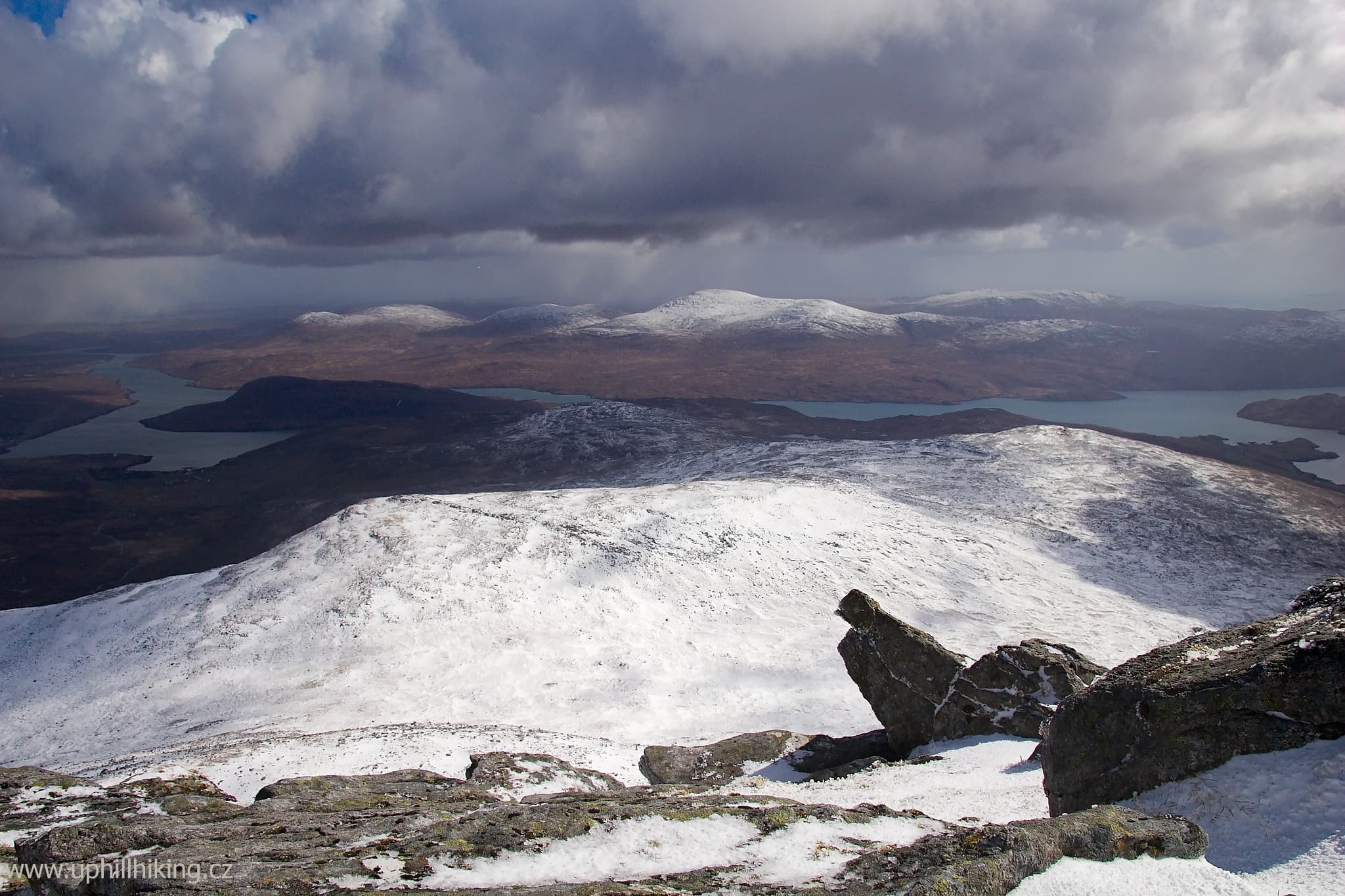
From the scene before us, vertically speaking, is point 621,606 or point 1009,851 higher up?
point 1009,851

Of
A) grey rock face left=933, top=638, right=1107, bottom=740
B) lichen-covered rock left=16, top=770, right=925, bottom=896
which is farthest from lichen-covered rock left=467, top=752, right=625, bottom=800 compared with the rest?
grey rock face left=933, top=638, right=1107, bottom=740

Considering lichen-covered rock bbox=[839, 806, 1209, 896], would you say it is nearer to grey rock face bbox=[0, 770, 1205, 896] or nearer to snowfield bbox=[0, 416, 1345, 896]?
grey rock face bbox=[0, 770, 1205, 896]

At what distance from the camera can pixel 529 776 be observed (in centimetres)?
1777

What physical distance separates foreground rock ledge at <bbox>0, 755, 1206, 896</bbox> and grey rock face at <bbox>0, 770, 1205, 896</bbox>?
20 mm

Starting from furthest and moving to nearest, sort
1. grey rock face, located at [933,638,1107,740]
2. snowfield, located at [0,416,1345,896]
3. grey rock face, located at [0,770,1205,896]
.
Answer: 1. grey rock face, located at [933,638,1107,740]
2. snowfield, located at [0,416,1345,896]
3. grey rock face, located at [0,770,1205,896]

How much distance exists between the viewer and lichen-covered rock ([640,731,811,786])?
1989 centimetres

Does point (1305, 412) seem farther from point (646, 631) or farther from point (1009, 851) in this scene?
point (1009, 851)

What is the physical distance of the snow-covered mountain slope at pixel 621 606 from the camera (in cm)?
3162

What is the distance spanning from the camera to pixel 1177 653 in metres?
11.1

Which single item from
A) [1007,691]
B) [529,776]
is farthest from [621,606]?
[1007,691]

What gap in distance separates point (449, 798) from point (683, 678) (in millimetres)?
22801

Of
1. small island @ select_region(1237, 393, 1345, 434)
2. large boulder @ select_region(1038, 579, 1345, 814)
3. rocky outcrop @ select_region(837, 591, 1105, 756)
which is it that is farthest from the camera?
small island @ select_region(1237, 393, 1345, 434)

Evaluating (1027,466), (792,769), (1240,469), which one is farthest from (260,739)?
(1240,469)

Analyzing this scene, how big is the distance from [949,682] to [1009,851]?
538 inches
